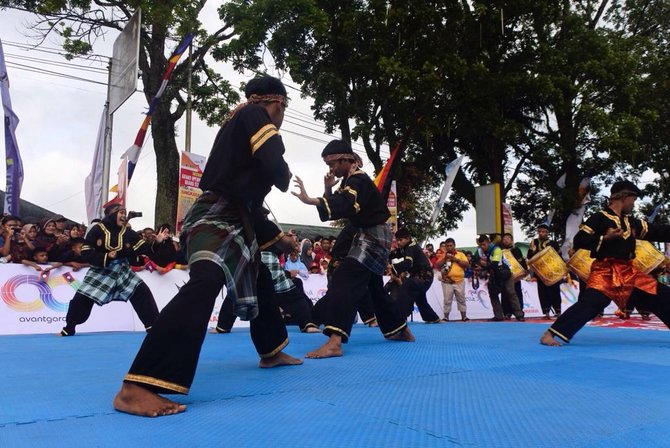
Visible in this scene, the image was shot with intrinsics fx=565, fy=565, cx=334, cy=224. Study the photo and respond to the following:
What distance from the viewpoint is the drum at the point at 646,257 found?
593cm

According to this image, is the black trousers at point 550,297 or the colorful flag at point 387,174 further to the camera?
the colorful flag at point 387,174

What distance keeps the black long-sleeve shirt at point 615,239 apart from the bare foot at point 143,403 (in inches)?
168

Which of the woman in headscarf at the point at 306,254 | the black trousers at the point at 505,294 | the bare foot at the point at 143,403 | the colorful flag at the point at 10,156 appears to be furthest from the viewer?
the black trousers at the point at 505,294

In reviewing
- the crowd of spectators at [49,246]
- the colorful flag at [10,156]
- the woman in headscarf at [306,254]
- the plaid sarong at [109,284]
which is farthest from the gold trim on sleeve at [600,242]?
the colorful flag at [10,156]

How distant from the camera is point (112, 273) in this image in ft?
21.6

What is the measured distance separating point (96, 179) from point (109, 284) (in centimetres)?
641

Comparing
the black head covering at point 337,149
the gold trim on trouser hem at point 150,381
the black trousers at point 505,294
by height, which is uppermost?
the black head covering at point 337,149

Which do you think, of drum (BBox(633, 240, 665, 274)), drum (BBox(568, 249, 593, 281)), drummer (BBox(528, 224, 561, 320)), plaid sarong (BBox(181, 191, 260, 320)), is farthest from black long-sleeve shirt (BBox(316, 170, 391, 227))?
drummer (BBox(528, 224, 561, 320))

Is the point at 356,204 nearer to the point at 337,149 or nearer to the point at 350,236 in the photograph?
the point at 337,149

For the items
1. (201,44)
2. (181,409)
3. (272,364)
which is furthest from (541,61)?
(181,409)

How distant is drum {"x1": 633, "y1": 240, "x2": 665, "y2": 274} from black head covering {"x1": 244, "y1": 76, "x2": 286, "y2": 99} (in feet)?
13.8

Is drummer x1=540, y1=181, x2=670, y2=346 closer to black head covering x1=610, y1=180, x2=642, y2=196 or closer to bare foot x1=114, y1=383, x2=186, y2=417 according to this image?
black head covering x1=610, y1=180, x2=642, y2=196

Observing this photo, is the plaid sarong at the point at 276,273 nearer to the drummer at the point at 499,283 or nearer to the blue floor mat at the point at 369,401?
the blue floor mat at the point at 369,401

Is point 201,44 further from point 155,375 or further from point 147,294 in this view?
point 155,375
